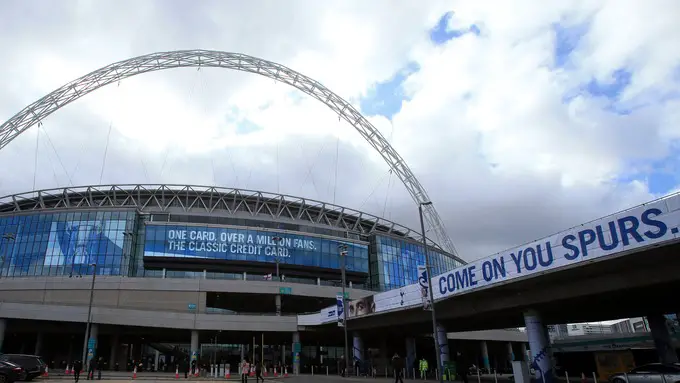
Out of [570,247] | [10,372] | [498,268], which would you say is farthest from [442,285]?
[10,372]

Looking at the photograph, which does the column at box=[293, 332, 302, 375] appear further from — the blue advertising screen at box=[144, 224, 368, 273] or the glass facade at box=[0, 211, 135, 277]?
the glass facade at box=[0, 211, 135, 277]

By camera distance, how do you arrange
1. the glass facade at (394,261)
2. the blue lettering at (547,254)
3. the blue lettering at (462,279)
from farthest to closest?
1. the glass facade at (394,261)
2. the blue lettering at (462,279)
3. the blue lettering at (547,254)

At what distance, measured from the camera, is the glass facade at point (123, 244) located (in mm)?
73125

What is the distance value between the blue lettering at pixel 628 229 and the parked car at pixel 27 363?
1391 inches

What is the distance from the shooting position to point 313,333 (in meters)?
64.1

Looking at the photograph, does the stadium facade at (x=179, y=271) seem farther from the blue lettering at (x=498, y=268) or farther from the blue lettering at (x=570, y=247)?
the blue lettering at (x=570, y=247)

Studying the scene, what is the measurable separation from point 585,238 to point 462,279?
→ 33.8 feet

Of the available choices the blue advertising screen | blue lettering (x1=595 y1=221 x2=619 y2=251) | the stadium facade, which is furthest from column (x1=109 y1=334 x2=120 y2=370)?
blue lettering (x1=595 y1=221 x2=619 y2=251)

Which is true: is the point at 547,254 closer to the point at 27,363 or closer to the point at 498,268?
the point at 498,268

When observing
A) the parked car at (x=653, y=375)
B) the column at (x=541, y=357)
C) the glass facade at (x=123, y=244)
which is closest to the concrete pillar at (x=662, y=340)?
the column at (x=541, y=357)

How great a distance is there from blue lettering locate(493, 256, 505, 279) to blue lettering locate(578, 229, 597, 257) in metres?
5.65

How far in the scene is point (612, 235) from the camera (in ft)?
69.9

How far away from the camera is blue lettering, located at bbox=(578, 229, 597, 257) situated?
2233 cm

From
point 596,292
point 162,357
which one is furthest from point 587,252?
point 162,357
